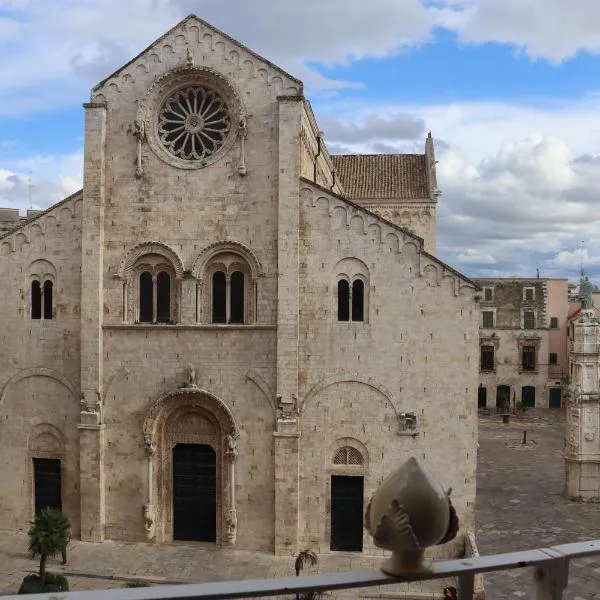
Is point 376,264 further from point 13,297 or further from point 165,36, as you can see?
point 13,297

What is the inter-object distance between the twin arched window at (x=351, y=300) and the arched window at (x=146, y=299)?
6.18 metres

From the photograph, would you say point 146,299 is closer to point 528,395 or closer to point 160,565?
point 160,565

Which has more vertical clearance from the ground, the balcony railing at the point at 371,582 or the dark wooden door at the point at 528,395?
the balcony railing at the point at 371,582

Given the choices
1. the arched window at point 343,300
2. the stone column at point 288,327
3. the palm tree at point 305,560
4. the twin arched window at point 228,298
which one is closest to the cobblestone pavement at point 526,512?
the palm tree at point 305,560

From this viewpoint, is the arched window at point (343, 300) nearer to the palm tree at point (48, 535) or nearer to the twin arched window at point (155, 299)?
the twin arched window at point (155, 299)

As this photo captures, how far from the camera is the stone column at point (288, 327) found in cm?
2097

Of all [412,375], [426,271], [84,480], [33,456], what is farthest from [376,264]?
[33,456]

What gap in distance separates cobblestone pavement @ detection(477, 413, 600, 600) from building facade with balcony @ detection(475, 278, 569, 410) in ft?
46.3

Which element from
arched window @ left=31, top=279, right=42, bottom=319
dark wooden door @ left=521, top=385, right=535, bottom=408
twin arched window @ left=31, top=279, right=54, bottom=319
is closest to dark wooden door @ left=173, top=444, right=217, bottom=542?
twin arched window @ left=31, top=279, right=54, bottom=319

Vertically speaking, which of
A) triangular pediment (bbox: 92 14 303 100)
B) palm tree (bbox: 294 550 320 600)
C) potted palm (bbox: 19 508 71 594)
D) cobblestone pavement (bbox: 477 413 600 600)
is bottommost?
cobblestone pavement (bbox: 477 413 600 600)

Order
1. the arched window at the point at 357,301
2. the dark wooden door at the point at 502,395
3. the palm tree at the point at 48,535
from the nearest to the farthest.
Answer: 1. the palm tree at the point at 48,535
2. the arched window at the point at 357,301
3. the dark wooden door at the point at 502,395

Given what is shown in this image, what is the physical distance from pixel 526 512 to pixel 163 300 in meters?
16.7

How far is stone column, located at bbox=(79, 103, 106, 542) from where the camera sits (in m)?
21.8

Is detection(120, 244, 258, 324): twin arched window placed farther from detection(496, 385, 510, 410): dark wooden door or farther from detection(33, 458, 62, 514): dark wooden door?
detection(496, 385, 510, 410): dark wooden door
